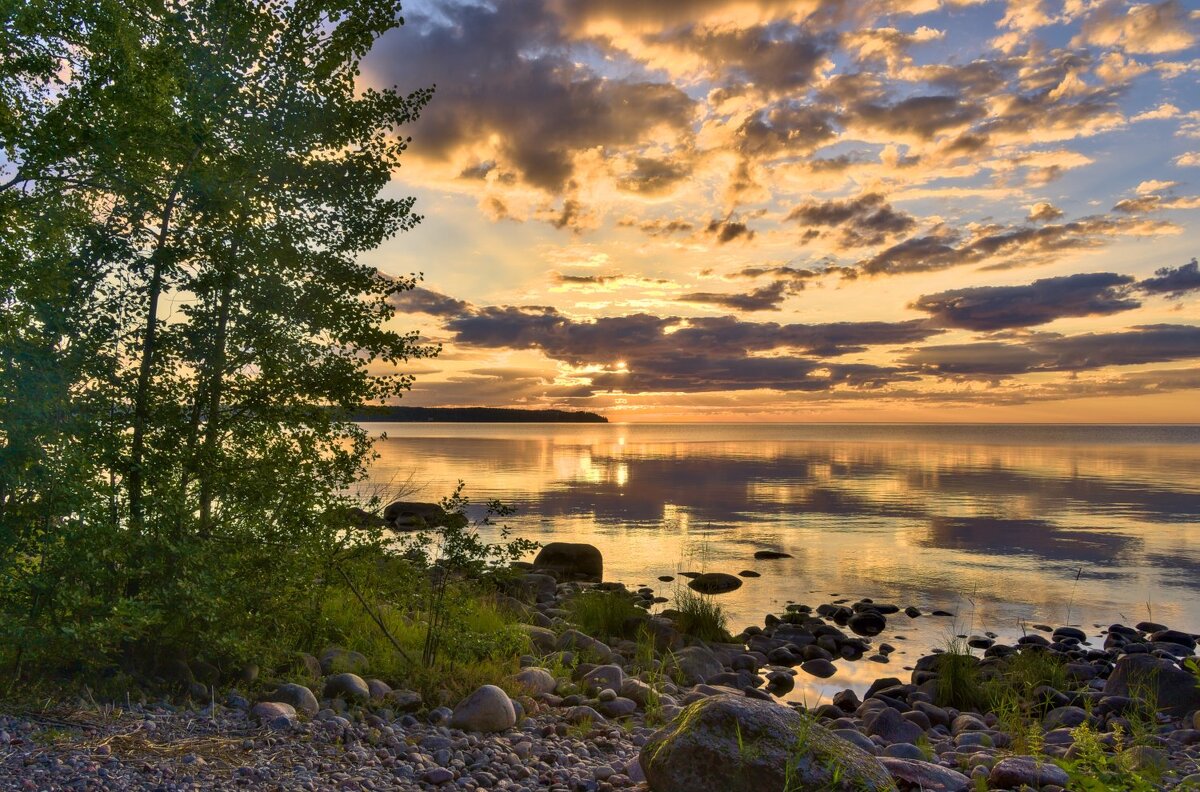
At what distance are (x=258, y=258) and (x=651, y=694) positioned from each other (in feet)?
23.3

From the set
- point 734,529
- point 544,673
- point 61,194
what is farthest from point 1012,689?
point 734,529

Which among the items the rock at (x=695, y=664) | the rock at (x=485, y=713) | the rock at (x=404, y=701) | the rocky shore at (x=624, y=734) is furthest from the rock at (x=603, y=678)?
the rock at (x=404, y=701)

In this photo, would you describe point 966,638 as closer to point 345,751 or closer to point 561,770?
point 561,770

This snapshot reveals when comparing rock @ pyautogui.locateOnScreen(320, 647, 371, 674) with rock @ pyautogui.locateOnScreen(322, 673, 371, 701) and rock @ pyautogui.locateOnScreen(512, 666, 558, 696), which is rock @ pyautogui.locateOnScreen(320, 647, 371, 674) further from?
rock @ pyautogui.locateOnScreen(512, 666, 558, 696)

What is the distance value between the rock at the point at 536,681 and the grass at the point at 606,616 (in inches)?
196

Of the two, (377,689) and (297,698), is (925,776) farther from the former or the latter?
(297,698)

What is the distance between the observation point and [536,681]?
9555 mm

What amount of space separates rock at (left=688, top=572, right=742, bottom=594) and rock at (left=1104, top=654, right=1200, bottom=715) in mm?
10668

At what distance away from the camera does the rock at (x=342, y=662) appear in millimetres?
9250

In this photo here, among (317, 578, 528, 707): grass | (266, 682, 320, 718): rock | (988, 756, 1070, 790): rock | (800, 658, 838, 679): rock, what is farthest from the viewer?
(800, 658, 838, 679): rock

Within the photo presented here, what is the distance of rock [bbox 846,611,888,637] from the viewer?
17.5m

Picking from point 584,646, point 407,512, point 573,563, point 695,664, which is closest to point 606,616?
point 695,664

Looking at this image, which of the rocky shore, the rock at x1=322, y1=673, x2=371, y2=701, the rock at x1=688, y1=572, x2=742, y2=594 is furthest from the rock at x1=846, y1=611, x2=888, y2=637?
the rock at x1=322, y1=673, x2=371, y2=701

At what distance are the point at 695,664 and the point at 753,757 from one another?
7.33 m
